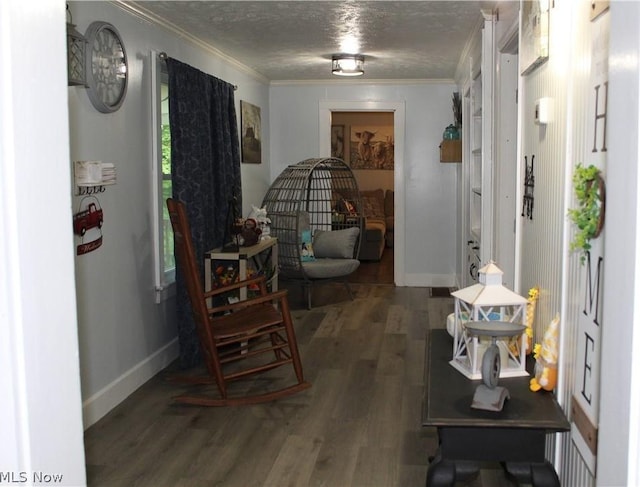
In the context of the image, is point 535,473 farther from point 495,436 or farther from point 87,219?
point 87,219

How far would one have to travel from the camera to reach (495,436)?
187 centimetres

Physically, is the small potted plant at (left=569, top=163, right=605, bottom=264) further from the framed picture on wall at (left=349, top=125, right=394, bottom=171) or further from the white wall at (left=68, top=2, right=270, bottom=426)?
the framed picture on wall at (left=349, top=125, right=394, bottom=171)

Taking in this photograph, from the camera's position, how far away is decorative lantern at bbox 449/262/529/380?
2.20 meters

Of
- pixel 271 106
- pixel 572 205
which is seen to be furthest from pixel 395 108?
pixel 572 205

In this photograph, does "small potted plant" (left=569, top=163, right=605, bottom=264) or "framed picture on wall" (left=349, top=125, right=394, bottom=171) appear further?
"framed picture on wall" (left=349, top=125, right=394, bottom=171)

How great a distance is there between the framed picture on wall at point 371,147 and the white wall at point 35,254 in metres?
10.2

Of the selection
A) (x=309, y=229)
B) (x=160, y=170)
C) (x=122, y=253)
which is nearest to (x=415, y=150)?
(x=309, y=229)

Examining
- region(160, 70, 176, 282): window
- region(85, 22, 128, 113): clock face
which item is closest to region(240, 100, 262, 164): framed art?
region(160, 70, 176, 282): window

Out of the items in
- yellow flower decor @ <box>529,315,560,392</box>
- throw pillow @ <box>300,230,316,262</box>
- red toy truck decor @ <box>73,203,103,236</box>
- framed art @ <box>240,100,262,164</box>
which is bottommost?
throw pillow @ <box>300,230,316,262</box>

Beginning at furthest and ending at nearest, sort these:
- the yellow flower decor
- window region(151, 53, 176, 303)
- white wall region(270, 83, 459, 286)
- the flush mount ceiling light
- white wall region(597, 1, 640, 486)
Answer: white wall region(270, 83, 459, 286) < the flush mount ceiling light < window region(151, 53, 176, 303) < the yellow flower decor < white wall region(597, 1, 640, 486)

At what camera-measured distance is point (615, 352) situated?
40.8 inches

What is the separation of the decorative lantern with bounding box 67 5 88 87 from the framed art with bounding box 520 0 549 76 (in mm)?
1939

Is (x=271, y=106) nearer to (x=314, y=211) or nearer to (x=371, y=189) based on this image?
(x=314, y=211)

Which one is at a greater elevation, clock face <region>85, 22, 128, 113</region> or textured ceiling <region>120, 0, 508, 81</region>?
textured ceiling <region>120, 0, 508, 81</region>
